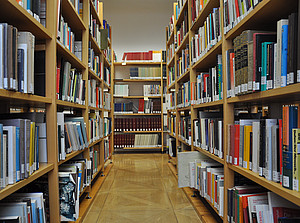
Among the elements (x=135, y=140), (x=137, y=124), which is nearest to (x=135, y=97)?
(x=137, y=124)

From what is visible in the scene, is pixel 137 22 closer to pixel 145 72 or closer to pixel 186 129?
pixel 145 72

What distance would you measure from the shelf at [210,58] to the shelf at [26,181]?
1.42m

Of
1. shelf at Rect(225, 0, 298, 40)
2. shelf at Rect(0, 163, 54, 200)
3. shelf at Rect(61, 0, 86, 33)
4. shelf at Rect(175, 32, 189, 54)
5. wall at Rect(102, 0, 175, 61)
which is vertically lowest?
shelf at Rect(0, 163, 54, 200)

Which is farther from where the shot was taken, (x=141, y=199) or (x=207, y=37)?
(x=141, y=199)

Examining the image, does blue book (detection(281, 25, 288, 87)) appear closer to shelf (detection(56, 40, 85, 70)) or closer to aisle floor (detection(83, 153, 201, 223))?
shelf (detection(56, 40, 85, 70))

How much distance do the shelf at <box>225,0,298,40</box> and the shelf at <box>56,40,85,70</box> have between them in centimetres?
115

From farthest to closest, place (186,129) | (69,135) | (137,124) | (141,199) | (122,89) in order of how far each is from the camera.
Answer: (122,89) → (137,124) → (186,129) → (141,199) → (69,135)

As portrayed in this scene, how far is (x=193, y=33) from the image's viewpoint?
263cm

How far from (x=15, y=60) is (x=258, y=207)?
4.35 feet

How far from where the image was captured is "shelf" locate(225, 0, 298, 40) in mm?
1091

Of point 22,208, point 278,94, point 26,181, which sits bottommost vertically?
point 22,208

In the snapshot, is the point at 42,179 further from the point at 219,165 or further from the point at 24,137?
the point at 219,165

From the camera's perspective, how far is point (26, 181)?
45.3 inches

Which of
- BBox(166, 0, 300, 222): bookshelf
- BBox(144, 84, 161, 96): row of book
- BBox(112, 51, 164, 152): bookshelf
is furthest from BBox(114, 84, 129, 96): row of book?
BBox(166, 0, 300, 222): bookshelf
